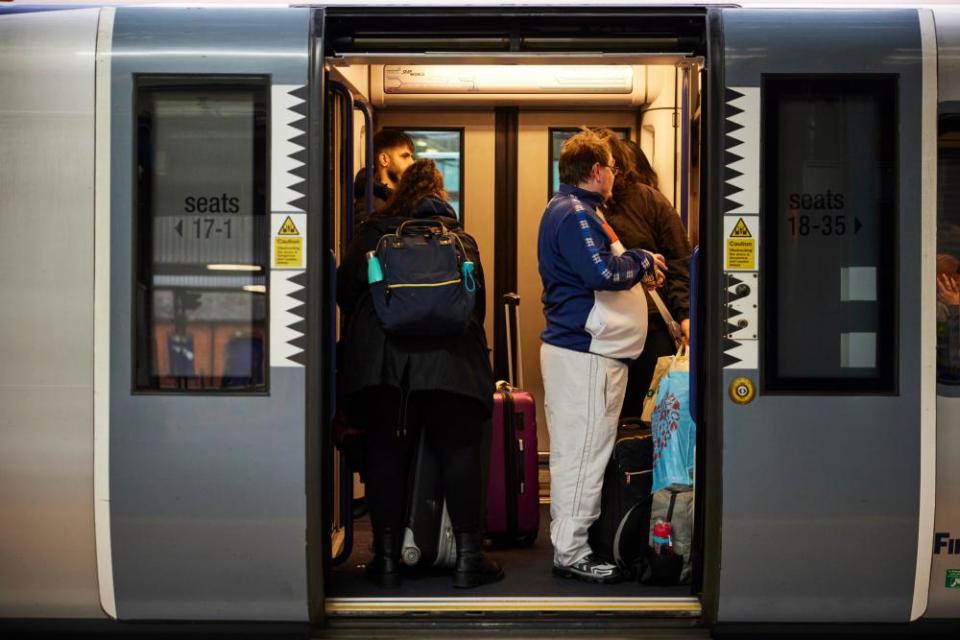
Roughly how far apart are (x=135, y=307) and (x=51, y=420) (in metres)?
0.49

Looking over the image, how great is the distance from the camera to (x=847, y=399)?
4.37 metres

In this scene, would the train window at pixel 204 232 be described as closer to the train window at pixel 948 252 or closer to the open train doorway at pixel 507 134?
the open train doorway at pixel 507 134

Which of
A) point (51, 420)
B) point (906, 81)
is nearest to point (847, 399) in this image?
point (906, 81)

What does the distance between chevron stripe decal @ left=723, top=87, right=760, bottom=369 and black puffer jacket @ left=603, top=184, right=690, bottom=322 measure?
4.72 ft

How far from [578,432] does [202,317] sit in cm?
157

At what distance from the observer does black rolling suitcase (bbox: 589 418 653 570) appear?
507 centimetres

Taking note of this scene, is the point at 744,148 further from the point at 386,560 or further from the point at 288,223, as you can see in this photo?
the point at 386,560

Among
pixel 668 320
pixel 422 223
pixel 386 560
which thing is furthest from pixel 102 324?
pixel 668 320

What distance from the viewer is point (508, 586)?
4965 millimetres

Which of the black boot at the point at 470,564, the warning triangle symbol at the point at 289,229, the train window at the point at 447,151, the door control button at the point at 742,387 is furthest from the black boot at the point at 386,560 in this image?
the train window at the point at 447,151

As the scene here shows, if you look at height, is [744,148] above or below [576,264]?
above

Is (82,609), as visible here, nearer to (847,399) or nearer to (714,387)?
(714,387)

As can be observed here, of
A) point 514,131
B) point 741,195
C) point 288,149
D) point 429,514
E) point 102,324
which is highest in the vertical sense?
point 514,131

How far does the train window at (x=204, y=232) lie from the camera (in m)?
4.36
